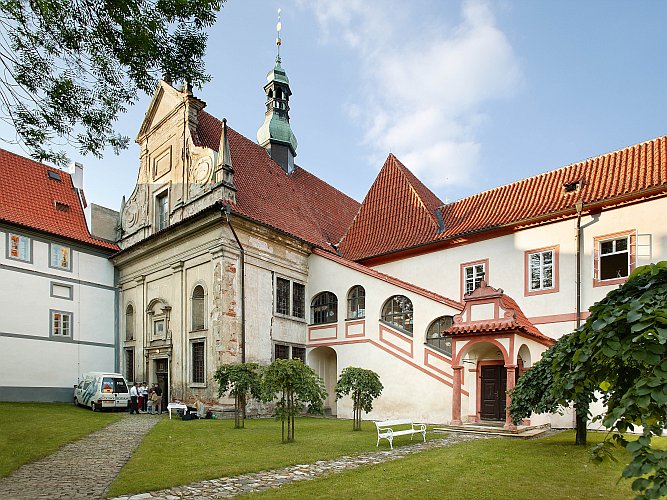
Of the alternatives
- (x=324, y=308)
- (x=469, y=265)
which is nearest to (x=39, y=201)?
(x=324, y=308)

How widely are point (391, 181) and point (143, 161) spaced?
1382 cm

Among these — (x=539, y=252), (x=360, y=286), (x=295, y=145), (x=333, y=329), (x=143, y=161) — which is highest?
(x=295, y=145)

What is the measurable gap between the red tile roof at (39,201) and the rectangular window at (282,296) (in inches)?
424

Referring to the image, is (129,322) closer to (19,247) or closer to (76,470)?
(19,247)

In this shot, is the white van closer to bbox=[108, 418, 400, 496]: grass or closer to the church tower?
bbox=[108, 418, 400, 496]: grass

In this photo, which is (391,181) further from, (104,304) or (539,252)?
(104,304)

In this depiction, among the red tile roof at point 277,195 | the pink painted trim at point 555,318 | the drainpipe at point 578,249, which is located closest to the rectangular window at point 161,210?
the red tile roof at point 277,195

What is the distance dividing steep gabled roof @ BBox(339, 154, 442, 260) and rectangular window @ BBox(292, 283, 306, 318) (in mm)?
3577

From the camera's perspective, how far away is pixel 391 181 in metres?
28.8

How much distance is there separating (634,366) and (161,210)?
2463cm

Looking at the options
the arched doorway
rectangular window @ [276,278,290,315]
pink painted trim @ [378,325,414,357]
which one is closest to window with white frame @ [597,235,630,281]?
pink painted trim @ [378,325,414,357]

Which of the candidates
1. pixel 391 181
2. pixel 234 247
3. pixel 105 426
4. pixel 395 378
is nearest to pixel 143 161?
pixel 234 247

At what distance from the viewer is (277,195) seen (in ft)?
88.5

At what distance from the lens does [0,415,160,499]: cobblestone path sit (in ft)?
25.3
